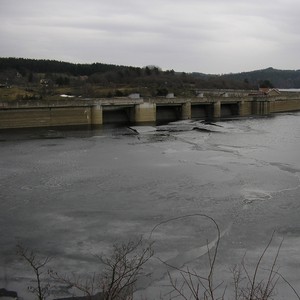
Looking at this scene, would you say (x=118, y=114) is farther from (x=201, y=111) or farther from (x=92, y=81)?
(x=92, y=81)

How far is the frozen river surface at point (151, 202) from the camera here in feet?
35.5

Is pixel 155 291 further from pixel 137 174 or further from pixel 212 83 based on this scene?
pixel 212 83

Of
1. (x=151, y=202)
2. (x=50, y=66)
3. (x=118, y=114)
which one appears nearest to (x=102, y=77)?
(x=50, y=66)

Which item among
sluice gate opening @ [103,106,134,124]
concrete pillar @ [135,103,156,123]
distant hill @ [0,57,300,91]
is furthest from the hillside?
concrete pillar @ [135,103,156,123]

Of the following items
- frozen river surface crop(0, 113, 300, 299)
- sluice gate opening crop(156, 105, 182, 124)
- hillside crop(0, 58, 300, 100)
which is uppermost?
hillside crop(0, 58, 300, 100)

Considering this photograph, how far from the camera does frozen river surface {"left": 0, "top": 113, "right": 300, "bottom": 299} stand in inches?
426

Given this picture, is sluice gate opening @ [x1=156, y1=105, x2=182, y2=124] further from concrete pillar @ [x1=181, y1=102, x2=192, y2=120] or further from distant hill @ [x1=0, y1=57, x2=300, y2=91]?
distant hill @ [x1=0, y1=57, x2=300, y2=91]

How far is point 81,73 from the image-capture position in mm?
139750

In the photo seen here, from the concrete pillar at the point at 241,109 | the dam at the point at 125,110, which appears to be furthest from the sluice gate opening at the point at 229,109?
the concrete pillar at the point at 241,109

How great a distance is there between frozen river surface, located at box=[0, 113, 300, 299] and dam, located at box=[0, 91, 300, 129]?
42.7 ft

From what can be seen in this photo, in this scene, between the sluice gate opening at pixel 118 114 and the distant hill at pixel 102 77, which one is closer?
the sluice gate opening at pixel 118 114

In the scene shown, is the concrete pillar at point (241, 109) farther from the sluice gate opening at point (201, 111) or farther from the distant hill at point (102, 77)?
the distant hill at point (102, 77)

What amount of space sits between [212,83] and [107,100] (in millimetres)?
79910

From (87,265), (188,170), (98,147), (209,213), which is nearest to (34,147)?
(98,147)
